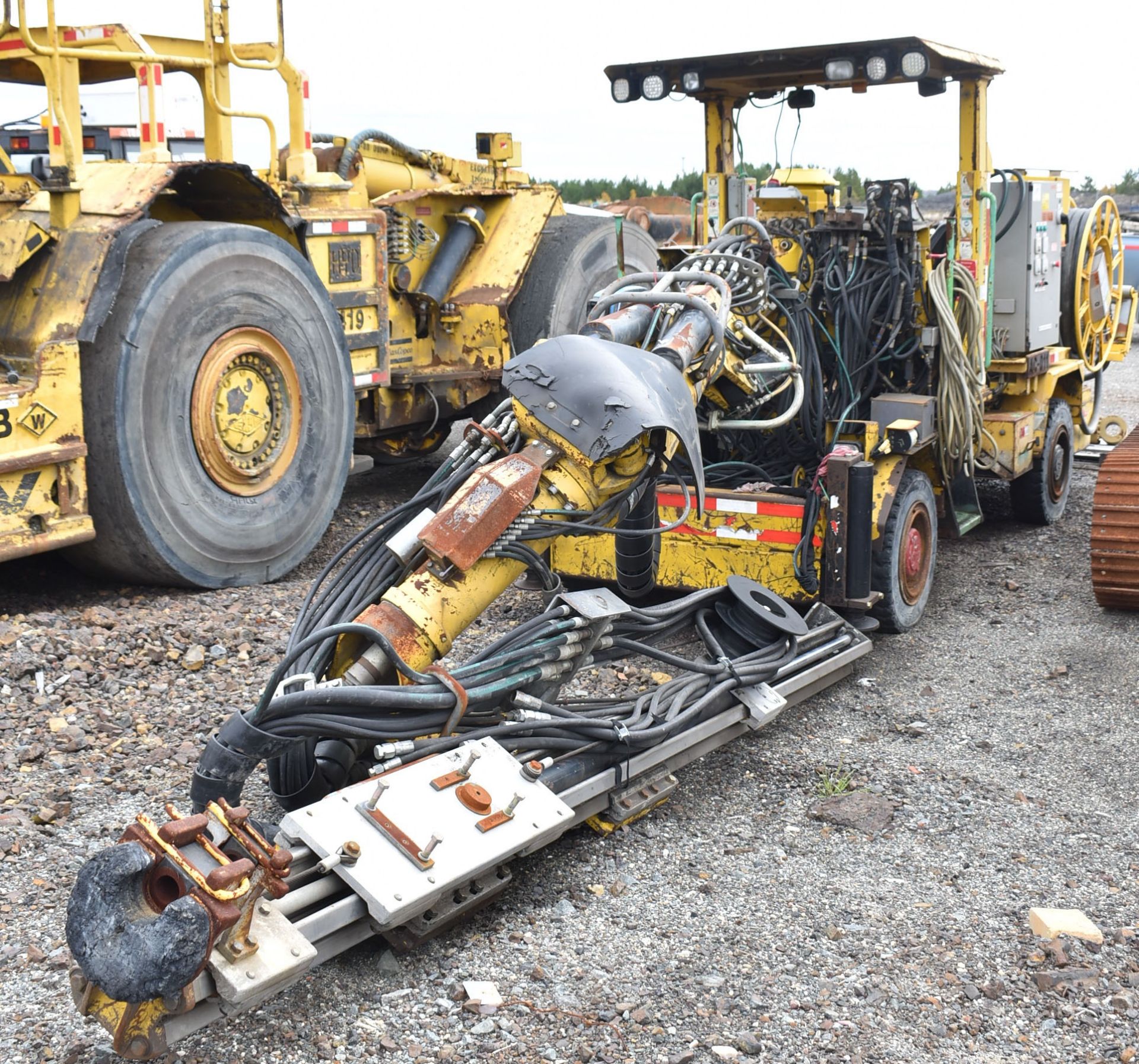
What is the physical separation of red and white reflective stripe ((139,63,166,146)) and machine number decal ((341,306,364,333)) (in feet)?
3.80

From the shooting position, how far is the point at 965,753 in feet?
14.5

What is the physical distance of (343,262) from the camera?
6648mm

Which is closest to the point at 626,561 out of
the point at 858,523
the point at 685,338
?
the point at 858,523

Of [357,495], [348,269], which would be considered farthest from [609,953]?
[357,495]

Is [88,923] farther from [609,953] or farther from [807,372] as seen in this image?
[807,372]

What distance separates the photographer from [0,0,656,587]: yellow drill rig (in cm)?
526

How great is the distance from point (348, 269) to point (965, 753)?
381 cm

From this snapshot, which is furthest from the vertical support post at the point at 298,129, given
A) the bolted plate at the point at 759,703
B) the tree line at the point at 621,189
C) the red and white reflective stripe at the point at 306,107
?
the tree line at the point at 621,189

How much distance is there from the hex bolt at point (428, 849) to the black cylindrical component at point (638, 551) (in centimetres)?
160

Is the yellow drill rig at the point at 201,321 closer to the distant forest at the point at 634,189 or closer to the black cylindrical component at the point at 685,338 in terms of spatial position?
the black cylindrical component at the point at 685,338

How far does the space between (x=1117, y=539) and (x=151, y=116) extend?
4420mm

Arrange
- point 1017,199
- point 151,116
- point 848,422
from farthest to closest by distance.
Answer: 1. point 1017,199
2. point 151,116
3. point 848,422

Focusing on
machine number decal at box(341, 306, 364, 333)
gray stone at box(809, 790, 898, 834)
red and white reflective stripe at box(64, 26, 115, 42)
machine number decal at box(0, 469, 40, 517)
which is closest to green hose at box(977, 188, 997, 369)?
gray stone at box(809, 790, 898, 834)

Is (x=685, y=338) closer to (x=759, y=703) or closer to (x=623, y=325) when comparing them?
(x=623, y=325)
